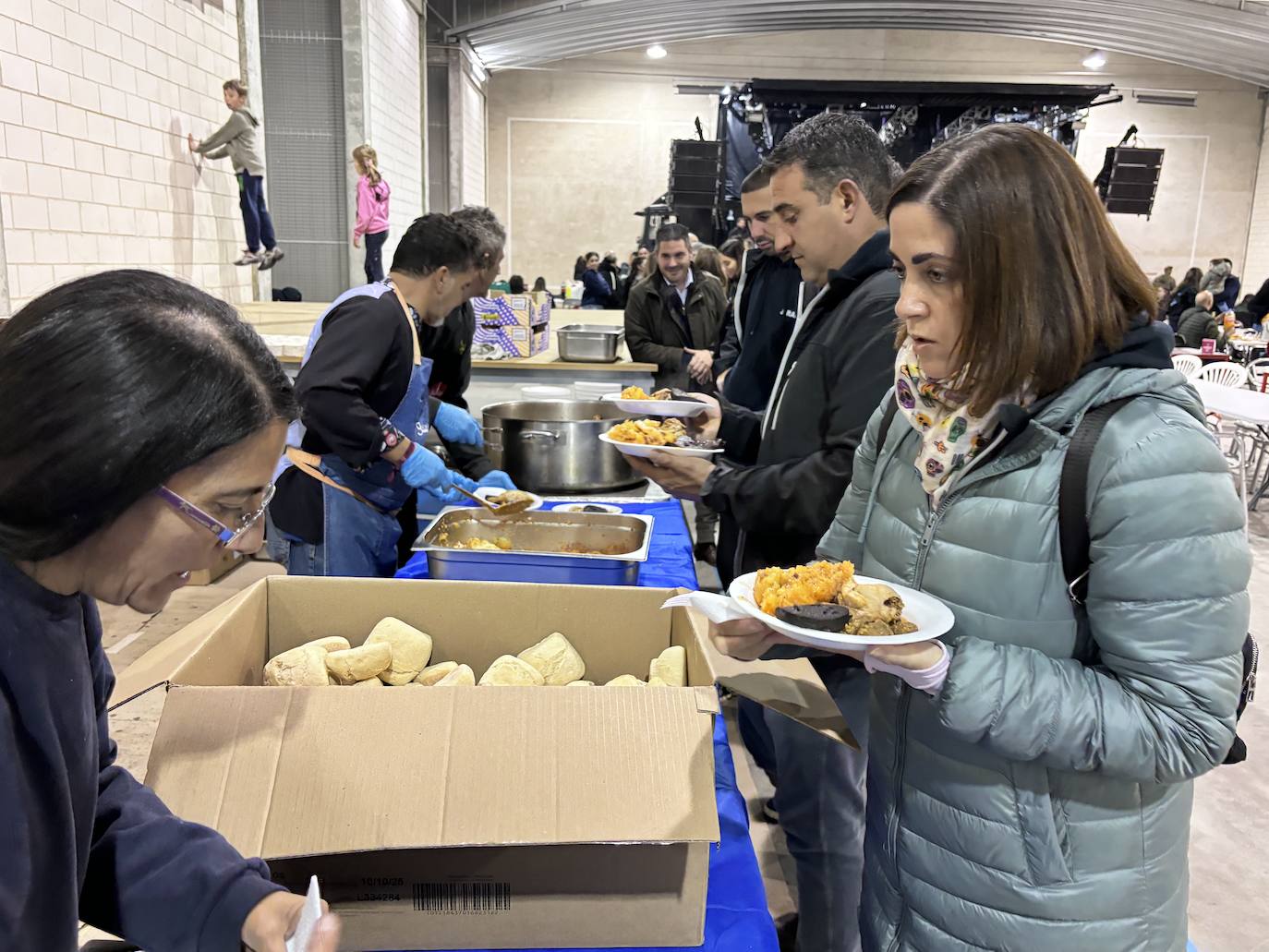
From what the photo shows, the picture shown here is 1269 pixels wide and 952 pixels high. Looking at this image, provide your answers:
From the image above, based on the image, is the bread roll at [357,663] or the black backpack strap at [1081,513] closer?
the black backpack strap at [1081,513]

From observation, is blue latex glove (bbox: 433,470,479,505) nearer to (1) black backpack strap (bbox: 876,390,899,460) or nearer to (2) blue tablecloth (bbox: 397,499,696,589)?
(2) blue tablecloth (bbox: 397,499,696,589)

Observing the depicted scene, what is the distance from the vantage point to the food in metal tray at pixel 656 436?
8.10 feet

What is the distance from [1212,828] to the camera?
297 cm

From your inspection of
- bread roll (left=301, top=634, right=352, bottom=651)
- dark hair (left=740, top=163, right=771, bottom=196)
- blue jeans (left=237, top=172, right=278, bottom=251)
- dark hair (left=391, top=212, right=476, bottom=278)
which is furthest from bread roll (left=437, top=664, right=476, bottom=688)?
blue jeans (left=237, top=172, right=278, bottom=251)

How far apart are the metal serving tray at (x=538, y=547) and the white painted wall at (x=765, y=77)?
15.6 m

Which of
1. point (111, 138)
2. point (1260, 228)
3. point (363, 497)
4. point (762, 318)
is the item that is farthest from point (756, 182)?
point (1260, 228)

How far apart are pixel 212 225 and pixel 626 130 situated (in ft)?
40.1

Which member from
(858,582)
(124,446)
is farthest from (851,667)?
(124,446)

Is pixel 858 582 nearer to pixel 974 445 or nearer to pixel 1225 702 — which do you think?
pixel 974 445

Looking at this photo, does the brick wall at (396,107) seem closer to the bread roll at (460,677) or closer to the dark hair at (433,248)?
the dark hair at (433,248)

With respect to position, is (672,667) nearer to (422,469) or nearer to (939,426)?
(939,426)

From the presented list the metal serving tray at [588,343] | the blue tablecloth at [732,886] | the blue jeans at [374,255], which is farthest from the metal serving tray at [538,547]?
the blue jeans at [374,255]

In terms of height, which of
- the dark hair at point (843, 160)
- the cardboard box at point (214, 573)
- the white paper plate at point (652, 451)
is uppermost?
the dark hair at point (843, 160)

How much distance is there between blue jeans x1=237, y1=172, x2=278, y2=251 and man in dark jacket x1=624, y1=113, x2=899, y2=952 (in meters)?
5.64
